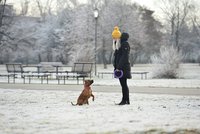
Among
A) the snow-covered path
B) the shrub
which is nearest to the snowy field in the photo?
the snow-covered path

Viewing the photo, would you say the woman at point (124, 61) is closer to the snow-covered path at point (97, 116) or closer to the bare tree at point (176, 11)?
the snow-covered path at point (97, 116)

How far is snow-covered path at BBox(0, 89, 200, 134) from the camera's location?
8.15 m

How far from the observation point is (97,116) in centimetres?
979

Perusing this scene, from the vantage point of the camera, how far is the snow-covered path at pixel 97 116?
321 inches

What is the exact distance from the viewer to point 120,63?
489 inches

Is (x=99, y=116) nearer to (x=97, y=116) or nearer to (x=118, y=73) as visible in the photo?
(x=97, y=116)

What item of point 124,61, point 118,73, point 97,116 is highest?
point 124,61

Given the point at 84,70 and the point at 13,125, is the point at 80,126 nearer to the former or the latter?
the point at 13,125

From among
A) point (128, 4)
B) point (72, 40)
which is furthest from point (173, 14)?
point (72, 40)

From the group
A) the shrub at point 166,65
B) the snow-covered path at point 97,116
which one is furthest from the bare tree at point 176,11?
the snow-covered path at point 97,116

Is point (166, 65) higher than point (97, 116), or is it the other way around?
point (166, 65)

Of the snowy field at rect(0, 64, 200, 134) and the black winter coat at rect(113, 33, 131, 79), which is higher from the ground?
the black winter coat at rect(113, 33, 131, 79)

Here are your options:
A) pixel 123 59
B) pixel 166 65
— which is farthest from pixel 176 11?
pixel 123 59

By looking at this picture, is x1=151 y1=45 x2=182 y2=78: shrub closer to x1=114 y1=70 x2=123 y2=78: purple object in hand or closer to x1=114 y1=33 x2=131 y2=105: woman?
x1=114 y1=33 x2=131 y2=105: woman
